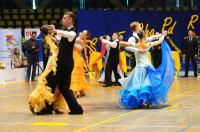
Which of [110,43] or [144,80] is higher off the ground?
[110,43]

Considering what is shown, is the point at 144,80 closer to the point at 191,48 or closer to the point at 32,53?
the point at 32,53

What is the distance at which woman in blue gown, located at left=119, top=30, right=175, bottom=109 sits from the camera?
10156mm

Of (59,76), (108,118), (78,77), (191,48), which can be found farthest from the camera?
(191,48)

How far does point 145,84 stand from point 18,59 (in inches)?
439

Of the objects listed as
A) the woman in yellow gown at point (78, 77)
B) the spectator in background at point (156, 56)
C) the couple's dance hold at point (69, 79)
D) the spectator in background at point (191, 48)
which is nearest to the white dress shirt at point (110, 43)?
the woman in yellow gown at point (78, 77)

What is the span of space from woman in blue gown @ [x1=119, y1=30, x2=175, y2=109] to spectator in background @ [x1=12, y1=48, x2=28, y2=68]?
10464 millimetres

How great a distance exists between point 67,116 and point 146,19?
608 inches

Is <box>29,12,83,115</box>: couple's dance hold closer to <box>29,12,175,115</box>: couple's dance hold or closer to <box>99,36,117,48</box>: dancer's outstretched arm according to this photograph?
<box>29,12,175,115</box>: couple's dance hold

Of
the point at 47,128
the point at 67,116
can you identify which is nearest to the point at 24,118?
the point at 67,116

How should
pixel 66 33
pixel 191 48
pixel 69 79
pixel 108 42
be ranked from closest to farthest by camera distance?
pixel 66 33 → pixel 69 79 → pixel 108 42 → pixel 191 48

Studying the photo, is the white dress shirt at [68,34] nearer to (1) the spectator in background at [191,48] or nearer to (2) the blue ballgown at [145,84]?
(2) the blue ballgown at [145,84]

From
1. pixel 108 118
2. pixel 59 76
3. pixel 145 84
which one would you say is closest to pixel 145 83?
pixel 145 84

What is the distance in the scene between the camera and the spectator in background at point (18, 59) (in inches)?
804

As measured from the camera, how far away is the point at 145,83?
33.6ft
